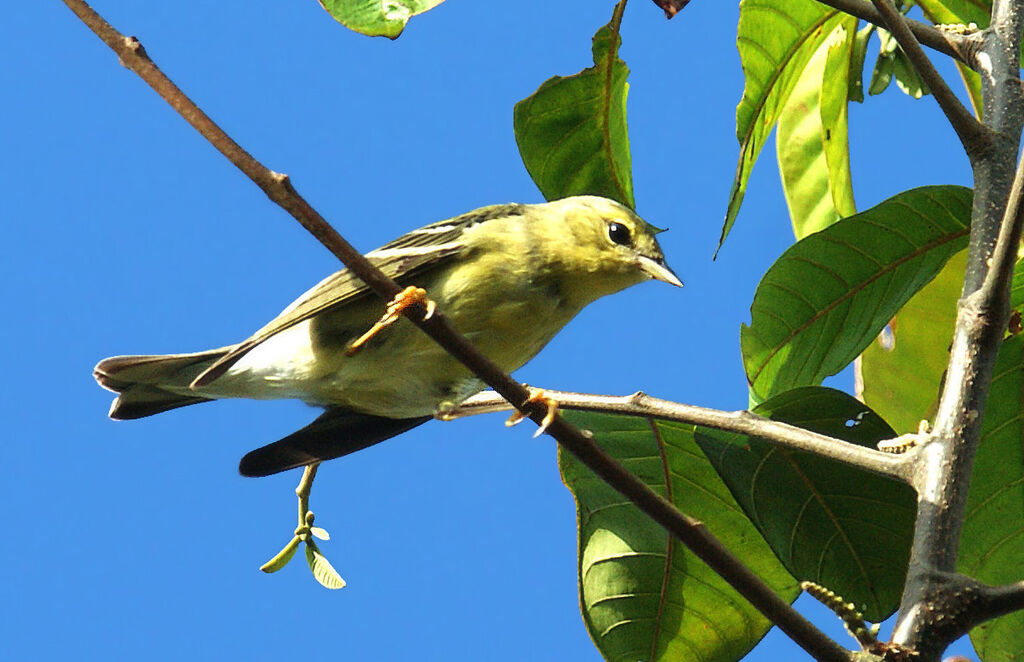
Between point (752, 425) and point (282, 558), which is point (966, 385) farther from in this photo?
point (282, 558)

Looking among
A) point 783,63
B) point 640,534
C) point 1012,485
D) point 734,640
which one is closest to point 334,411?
point 640,534

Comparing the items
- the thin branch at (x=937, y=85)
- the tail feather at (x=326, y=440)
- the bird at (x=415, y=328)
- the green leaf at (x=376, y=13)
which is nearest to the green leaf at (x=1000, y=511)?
the thin branch at (x=937, y=85)

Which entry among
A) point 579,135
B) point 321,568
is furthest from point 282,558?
point 579,135

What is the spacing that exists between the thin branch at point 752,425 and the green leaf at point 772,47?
883mm

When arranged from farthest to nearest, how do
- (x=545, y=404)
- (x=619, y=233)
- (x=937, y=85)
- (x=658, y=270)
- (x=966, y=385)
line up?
(x=619, y=233), (x=658, y=270), (x=545, y=404), (x=937, y=85), (x=966, y=385)

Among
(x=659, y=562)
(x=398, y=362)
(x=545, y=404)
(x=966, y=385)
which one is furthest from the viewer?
(x=398, y=362)

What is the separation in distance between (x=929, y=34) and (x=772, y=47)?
64cm

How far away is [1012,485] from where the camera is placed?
2.02 meters

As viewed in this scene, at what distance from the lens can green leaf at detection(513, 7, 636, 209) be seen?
8.84ft

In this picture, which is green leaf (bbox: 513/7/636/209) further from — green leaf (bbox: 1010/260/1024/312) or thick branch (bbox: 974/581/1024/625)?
thick branch (bbox: 974/581/1024/625)

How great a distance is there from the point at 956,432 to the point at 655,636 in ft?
3.02

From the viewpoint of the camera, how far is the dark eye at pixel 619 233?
299 centimetres

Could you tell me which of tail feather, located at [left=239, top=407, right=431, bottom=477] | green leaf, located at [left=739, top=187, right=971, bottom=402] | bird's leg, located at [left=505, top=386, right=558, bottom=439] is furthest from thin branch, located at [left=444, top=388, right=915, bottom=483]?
tail feather, located at [left=239, top=407, right=431, bottom=477]

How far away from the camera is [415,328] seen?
2654 millimetres
